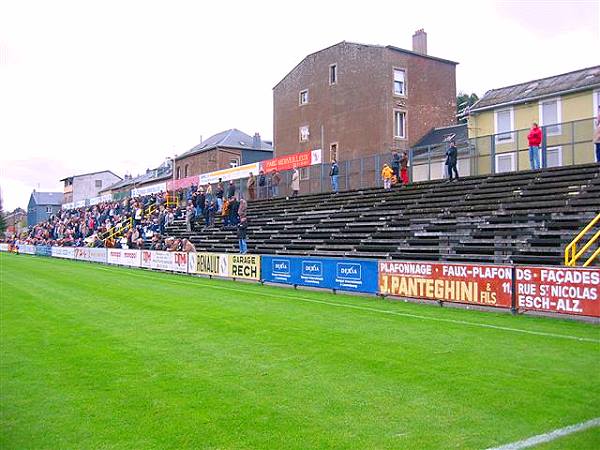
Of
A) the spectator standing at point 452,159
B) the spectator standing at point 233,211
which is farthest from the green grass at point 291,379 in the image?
the spectator standing at point 233,211

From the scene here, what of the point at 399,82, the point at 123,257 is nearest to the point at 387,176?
the point at 399,82

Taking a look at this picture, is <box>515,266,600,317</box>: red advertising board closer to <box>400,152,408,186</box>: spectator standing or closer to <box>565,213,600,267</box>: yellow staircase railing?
<box>565,213,600,267</box>: yellow staircase railing

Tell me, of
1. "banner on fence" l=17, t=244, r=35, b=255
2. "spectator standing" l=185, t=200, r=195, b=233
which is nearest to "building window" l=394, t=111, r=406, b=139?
"spectator standing" l=185, t=200, r=195, b=233

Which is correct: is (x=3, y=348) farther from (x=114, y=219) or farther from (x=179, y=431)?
(x=114, y=219)

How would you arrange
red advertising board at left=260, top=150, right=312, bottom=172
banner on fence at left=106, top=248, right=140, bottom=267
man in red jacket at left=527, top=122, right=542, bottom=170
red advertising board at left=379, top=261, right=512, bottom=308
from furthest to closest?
banner on fence at left=106, top=248, right=140, bottom=267, red advertising board at left=260, top=150, right=312, bottom=172, man in red jacket at left=527, top=122, right=542, bottom=170, red advertising board at left=379, top=261, right=512, bottom=308

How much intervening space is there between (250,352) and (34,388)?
3.24 metres

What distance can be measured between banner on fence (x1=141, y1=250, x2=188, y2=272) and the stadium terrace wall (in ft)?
12.2

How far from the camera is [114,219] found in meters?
50.4

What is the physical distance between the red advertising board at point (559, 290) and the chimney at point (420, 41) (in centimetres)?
3351

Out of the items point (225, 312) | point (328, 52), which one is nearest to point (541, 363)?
point (225, 312)

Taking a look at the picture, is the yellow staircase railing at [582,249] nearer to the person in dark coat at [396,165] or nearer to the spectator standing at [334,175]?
the person in dark coat at [396,165]

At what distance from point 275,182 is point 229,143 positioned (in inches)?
1119

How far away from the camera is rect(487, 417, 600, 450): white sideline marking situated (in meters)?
5.21

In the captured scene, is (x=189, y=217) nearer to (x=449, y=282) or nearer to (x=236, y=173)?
(x=236, y=173)
